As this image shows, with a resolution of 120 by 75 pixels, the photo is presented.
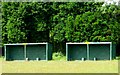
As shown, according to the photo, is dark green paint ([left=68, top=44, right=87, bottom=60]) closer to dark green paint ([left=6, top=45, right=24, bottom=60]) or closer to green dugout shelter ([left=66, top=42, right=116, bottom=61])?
green dugout shelter ([left=66, top=42, right=116, bottom=61])

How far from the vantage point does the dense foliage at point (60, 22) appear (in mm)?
37156

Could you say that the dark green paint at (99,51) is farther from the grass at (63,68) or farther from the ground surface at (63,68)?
the ground surface at (63,68)

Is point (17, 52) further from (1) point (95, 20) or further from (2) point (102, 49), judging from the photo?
(1) point (95, 20)

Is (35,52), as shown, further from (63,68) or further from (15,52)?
(63,68)

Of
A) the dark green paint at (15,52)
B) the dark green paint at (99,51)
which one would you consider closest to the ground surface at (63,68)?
the dark green paint at (99,51)

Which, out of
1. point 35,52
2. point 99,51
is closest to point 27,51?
point 35,52

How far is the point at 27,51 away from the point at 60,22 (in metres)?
9.60

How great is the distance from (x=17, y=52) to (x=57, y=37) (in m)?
9.17

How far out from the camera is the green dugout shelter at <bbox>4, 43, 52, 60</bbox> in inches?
1180

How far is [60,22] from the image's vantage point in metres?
38.8

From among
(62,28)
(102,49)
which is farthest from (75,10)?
(102,49)

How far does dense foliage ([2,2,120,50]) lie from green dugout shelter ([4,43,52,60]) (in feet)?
25.7

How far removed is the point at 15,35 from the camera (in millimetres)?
38312

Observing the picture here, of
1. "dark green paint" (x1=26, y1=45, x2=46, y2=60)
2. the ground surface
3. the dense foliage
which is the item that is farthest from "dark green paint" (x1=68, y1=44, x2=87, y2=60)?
the dense foliage
